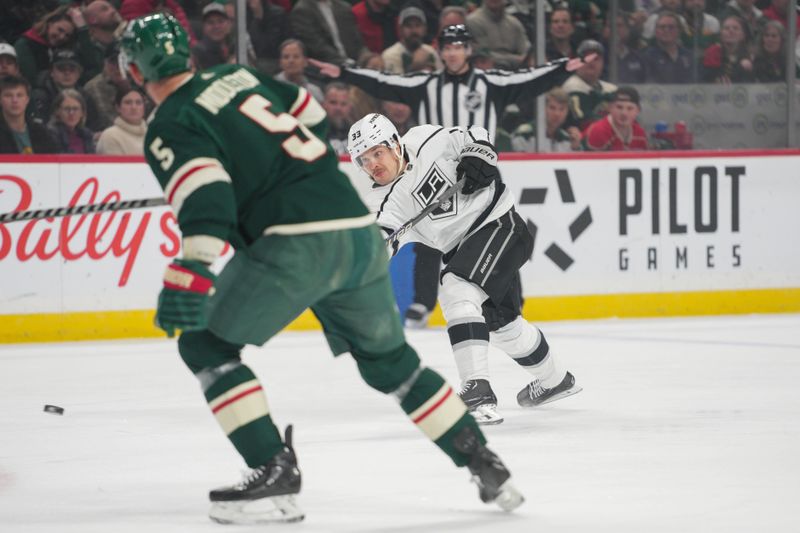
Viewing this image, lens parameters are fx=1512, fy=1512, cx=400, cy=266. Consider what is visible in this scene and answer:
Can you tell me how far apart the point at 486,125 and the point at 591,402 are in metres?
3.08

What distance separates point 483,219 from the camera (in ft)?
16.8

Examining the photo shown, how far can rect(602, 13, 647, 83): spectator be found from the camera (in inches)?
344

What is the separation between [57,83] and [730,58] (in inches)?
156

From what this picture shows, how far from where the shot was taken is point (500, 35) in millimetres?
8680

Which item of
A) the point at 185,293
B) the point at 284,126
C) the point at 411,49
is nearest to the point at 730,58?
the point at 411,49

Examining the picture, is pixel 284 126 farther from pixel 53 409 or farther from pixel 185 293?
pixel 53 409

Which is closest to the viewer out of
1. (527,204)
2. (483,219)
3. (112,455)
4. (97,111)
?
(112,455)

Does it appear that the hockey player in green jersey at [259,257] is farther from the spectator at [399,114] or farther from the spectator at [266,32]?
the spectator at [399,114]

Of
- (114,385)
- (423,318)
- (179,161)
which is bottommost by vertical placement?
(423,318)

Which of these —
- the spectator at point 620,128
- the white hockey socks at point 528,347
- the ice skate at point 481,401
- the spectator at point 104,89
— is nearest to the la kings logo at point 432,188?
the white hockey socks at point 528,347

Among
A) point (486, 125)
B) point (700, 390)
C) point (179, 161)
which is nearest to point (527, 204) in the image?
point (486, 125)

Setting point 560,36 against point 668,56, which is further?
point 668,56

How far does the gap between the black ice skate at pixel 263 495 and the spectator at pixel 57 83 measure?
463 centimetres

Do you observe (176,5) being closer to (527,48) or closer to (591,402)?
(527,48)
